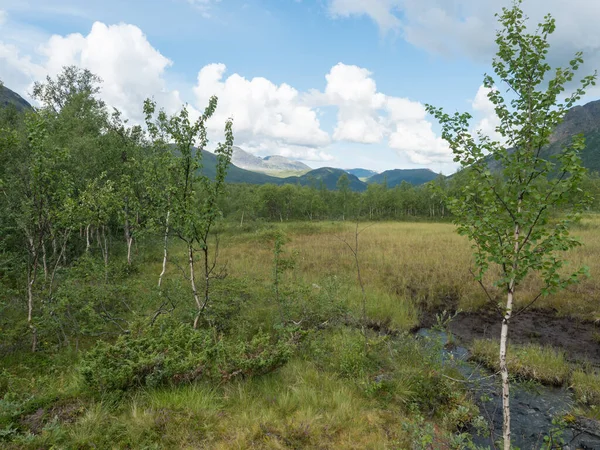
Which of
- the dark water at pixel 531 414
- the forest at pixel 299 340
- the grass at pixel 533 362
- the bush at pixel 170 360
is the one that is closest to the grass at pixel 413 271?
the forest at pixel 299 340

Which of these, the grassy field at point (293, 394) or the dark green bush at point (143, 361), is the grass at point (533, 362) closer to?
the grassy field at point (293, 394)

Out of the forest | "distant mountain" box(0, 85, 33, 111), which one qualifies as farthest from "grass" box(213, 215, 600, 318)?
"distant mountain" box(0, 85, 33, 111)

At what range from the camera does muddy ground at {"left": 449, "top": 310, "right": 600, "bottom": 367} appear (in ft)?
30.7

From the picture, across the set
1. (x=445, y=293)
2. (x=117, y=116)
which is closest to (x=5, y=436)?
(x=445, y=293)

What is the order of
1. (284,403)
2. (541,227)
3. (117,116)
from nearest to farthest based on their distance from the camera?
1. (541,227)
2. (284,403)
3. (117,116)

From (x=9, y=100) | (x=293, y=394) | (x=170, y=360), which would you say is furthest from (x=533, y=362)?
(x=9, y=100)

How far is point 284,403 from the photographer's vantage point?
5.54 m

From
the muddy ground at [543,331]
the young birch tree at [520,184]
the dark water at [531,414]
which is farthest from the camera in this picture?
the muddy ground at [543,331]

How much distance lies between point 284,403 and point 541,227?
5278 mm

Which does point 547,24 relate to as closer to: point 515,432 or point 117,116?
point 515,432

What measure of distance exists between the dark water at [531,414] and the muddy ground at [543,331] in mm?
2477

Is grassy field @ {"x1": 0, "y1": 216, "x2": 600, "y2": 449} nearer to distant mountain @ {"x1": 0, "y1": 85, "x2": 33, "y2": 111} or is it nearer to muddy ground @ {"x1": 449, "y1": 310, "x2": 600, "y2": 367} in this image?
muddy ground @ {"x1": 449, "y1": 310, "x2": 600, "y2": 367}

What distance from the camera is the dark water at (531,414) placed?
576 cm

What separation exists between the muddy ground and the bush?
7899mm
